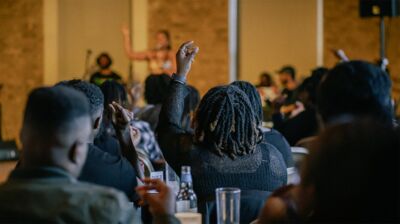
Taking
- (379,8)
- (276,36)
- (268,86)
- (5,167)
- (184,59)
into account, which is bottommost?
(5,167)

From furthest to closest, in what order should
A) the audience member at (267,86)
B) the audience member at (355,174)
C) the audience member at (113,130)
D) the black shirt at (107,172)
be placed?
the audience member at (267,86) → the audience member at (113,130) → the black shirt at (107,172) → the audience member at (355,174)

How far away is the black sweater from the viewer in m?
3.61

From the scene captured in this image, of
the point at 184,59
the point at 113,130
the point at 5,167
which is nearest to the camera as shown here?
the point at 184,59

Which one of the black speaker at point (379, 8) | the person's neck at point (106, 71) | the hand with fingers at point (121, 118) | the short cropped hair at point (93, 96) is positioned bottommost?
the person's neck at point (106, 71)

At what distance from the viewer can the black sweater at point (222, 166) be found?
3609 millimetres

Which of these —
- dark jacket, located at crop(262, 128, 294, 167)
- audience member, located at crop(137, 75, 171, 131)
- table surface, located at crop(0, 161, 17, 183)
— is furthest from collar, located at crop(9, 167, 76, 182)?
table surface, located at crop(0, 161, 17, 183)

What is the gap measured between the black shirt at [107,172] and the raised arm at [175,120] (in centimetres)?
49

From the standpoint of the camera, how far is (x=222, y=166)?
3.63 m

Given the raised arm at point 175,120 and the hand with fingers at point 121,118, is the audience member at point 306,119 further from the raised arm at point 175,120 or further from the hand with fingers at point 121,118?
the hand with fingers at point 121,118

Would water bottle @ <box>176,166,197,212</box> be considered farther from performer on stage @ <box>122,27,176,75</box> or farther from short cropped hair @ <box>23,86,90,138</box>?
performer on stage @ <box>122,27,176,75</box>

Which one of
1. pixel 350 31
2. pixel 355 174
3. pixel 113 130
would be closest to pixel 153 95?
pixel 113 130

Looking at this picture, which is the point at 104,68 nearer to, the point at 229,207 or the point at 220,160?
the point at 220,160

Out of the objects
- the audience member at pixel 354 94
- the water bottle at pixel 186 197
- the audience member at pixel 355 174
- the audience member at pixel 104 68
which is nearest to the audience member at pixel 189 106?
the water bottle at pixel 186 197

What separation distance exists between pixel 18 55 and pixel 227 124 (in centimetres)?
1048
